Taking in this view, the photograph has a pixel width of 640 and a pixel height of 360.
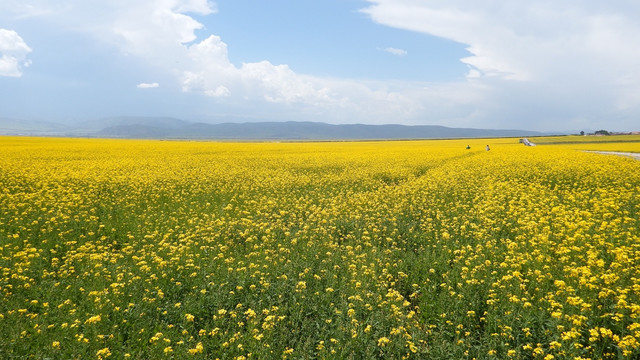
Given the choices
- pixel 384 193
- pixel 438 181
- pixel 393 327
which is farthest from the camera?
pixel 438 181

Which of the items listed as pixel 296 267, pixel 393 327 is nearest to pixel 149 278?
pixel 296 267

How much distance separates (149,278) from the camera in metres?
7.07

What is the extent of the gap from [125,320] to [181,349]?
1358 mm

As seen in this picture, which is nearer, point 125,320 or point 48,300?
point 125,320

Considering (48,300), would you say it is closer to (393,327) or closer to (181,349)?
(181,349)

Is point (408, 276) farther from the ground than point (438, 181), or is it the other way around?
point (438, 181)

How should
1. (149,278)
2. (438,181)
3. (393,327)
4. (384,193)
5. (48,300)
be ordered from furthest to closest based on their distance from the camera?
(438,181) → (384,193) → (149,278) → (48,300) → (393,327)

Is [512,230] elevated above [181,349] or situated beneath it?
elevated above

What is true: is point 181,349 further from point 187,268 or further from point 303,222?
point 303,222

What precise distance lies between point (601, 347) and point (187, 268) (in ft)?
24.3

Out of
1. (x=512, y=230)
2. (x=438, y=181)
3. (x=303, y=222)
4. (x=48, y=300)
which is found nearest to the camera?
(x=48, y=300)

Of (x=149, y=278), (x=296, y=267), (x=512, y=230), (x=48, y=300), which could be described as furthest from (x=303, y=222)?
(x=48, y=300)

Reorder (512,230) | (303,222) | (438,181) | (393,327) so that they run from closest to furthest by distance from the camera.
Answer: (393,327) < (512,230) < (303,222) < (438,181)

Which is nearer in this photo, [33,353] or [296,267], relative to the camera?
[33,353]
